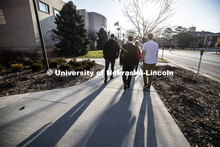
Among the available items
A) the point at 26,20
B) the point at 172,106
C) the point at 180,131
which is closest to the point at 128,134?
the point at 180,131

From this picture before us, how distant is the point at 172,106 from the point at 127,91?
1443 millimetres

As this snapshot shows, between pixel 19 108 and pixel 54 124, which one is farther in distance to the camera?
pixel 19 108

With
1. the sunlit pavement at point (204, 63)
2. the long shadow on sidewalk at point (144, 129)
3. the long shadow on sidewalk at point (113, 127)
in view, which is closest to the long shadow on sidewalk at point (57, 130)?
the long shadow on sidewalk at point (113, 127)

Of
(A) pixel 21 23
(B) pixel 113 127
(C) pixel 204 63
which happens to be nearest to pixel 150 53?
(B) pixel 113 127

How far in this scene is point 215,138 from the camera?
1770mm

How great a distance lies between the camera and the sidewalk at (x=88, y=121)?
5.53 ft

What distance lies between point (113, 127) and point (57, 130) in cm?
109

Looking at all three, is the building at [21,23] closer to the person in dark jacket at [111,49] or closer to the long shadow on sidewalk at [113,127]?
the person in dark jacket at [111,49]

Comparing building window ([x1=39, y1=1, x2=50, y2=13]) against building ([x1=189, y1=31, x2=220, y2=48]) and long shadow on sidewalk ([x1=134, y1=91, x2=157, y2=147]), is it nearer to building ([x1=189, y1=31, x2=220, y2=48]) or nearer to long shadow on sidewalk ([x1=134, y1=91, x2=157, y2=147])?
long shadow on sidewalk ([x1=134, y1=91, x2=157, y2=147])

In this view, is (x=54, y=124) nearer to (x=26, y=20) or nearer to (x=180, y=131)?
(x=180, y=131)

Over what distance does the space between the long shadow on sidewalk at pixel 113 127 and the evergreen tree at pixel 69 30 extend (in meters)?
13.2

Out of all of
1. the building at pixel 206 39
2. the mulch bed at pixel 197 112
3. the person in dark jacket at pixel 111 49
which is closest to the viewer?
the mulch bed at pixel 197 112

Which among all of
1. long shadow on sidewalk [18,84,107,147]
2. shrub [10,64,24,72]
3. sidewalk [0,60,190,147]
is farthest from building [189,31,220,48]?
shrub [10,64,24,72]

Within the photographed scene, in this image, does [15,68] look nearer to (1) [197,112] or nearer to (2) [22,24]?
(1) [197,112]
